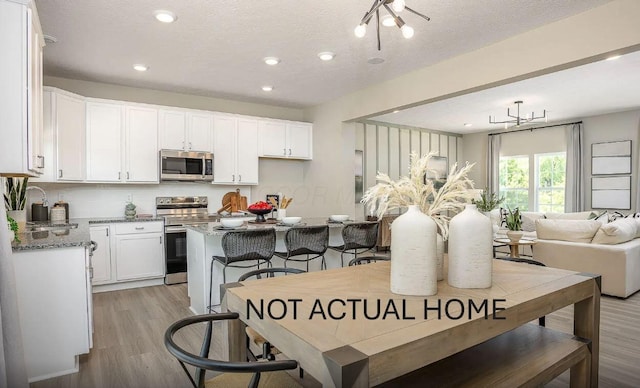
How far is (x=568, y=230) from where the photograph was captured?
4645mm

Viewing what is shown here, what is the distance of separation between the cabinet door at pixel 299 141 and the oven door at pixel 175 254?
2066 mm

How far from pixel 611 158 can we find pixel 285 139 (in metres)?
5.85

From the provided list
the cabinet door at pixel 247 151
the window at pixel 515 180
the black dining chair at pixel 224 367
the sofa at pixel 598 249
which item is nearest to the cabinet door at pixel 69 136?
the cabinet door at pixel 247 151

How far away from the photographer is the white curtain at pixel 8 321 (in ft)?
5.83

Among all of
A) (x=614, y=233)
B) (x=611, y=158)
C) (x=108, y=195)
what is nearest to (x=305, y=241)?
(x=108, y=195)

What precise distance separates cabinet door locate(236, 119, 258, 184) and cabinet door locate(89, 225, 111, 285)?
185cm

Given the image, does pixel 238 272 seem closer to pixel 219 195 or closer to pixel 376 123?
pixel 219 195

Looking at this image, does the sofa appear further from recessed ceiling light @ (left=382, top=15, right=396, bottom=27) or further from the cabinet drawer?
the cabinet drawer

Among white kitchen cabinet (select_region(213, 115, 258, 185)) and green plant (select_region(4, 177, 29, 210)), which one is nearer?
green plant (select_region(4, 177, 29, 210))

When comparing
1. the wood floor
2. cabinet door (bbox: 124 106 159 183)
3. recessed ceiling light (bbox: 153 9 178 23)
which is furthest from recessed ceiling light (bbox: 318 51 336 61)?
the wood floor

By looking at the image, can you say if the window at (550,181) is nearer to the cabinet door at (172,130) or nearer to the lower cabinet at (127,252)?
the cabinet door at (172,130)

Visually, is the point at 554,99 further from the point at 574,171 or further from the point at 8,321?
the point at 8,321

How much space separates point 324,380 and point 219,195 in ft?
16.0

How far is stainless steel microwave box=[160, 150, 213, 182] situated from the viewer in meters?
4.90
